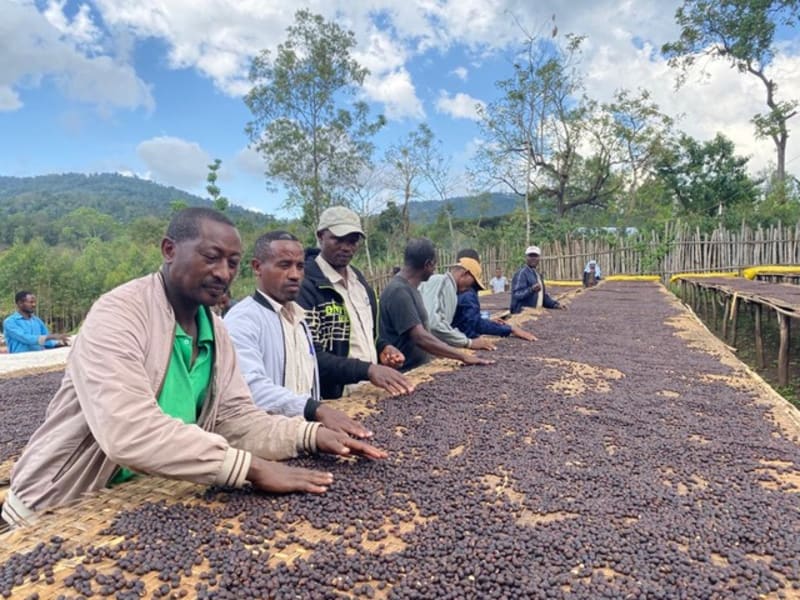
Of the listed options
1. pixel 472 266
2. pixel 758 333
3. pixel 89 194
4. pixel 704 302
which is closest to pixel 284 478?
pixel 472 266

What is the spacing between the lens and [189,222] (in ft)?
4.46

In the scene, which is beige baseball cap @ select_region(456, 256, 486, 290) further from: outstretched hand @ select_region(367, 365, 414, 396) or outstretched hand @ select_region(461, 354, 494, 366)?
outstretched hand @ select_region(367, 365, 414, 396)

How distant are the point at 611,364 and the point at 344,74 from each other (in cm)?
1620

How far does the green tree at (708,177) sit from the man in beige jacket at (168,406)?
22.0 m

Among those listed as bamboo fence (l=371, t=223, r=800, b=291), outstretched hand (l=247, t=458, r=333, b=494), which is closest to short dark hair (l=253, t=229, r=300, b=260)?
outstretched hand (l=247, t=458, r=333, b=494)

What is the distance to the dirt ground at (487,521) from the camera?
36.6 inches

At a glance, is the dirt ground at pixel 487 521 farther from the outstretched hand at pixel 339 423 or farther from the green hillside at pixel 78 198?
the green hillside at pixel 78 198

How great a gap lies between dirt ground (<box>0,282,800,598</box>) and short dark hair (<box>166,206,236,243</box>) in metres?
0.62

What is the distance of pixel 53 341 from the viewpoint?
7.23 metres

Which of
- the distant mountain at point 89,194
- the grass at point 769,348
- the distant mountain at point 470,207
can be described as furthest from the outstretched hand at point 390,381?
the distant mountain at point 89,194

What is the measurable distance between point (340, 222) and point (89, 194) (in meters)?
91.3

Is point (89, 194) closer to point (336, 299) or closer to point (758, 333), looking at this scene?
point (758, 333)

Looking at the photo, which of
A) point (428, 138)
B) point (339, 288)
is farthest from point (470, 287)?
point (428, 138)

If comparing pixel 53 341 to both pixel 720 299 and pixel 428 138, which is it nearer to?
pixel 720 299
